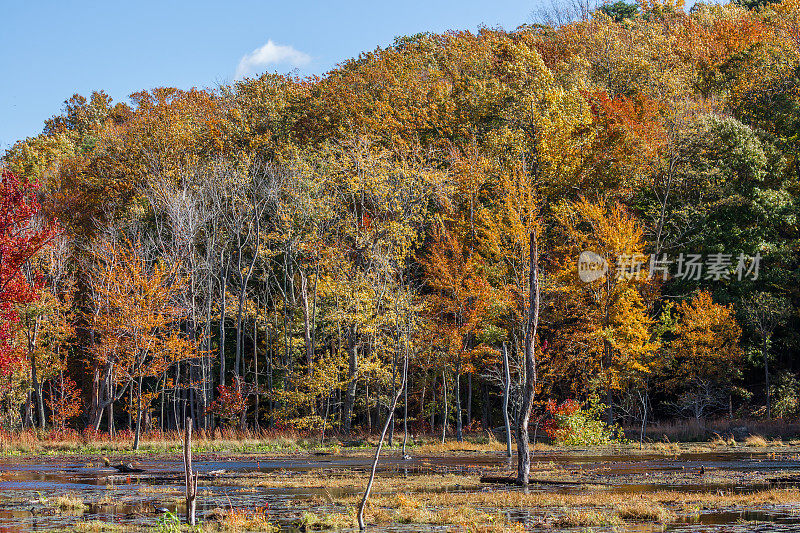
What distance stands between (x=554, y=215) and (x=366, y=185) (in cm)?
1238

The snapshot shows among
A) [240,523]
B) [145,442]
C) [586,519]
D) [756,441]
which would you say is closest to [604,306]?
[756,441]

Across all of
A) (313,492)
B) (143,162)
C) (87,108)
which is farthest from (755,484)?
(87,108)

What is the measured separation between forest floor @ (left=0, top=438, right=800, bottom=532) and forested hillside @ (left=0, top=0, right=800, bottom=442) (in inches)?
405

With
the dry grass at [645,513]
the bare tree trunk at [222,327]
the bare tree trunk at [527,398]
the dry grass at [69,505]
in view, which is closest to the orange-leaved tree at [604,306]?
the bare tree trunk at [222,327]

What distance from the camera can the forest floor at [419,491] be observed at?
17.2 metres

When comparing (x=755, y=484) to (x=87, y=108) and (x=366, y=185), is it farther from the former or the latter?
(x=87, y=108)

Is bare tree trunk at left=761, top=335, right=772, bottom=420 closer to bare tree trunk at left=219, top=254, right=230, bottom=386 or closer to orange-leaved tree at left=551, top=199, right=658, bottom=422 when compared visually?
orange-leaved tree at left=551, top=199, right=658, bottom=422

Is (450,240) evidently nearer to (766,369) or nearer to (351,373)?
(351,373)

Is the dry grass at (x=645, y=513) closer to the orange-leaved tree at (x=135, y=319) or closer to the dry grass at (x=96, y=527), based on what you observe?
the dry grass at (x=96, y=527)

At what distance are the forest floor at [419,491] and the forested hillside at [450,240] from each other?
33.7 ft

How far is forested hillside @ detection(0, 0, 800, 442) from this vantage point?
50219 mm

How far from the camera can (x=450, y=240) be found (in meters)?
52.0

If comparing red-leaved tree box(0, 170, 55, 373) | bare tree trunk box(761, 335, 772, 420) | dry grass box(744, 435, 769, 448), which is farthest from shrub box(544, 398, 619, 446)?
red-leaved tree box(0, 170, 55, 373)

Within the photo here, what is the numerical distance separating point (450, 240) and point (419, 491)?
29561mm
